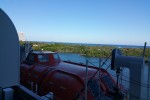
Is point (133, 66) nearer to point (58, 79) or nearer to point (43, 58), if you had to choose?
point (58, 79)

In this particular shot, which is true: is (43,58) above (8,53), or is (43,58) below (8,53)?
below

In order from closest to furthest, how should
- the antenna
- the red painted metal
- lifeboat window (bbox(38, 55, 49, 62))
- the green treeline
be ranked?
the antenna < the red painted metal < lifeboat window (bbox(38, 55, 49, 62)) < the green treeline

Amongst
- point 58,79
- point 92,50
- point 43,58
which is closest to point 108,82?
point 58,79

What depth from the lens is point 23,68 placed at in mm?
11633

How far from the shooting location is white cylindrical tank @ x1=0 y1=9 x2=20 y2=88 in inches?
165

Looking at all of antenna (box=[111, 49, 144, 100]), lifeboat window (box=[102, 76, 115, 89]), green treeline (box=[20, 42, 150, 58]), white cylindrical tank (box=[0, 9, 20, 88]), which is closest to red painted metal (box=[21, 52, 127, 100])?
lifeboat window (box=[102, 76, 115, 89])

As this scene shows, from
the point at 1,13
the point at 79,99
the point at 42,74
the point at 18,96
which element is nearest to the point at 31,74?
the point at 42,74

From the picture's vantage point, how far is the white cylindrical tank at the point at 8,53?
418cm

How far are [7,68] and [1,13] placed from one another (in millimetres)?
1080

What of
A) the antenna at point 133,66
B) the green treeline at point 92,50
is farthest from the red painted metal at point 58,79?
the green treeline at point 92,50

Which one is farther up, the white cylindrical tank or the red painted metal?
the white cylindrical tank

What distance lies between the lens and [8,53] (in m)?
4.26

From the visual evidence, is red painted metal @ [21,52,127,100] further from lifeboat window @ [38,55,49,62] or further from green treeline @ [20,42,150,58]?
green treeline @ [20,42,150,58]

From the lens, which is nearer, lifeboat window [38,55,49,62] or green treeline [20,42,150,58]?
lifeboat window [38,55,49,62]
